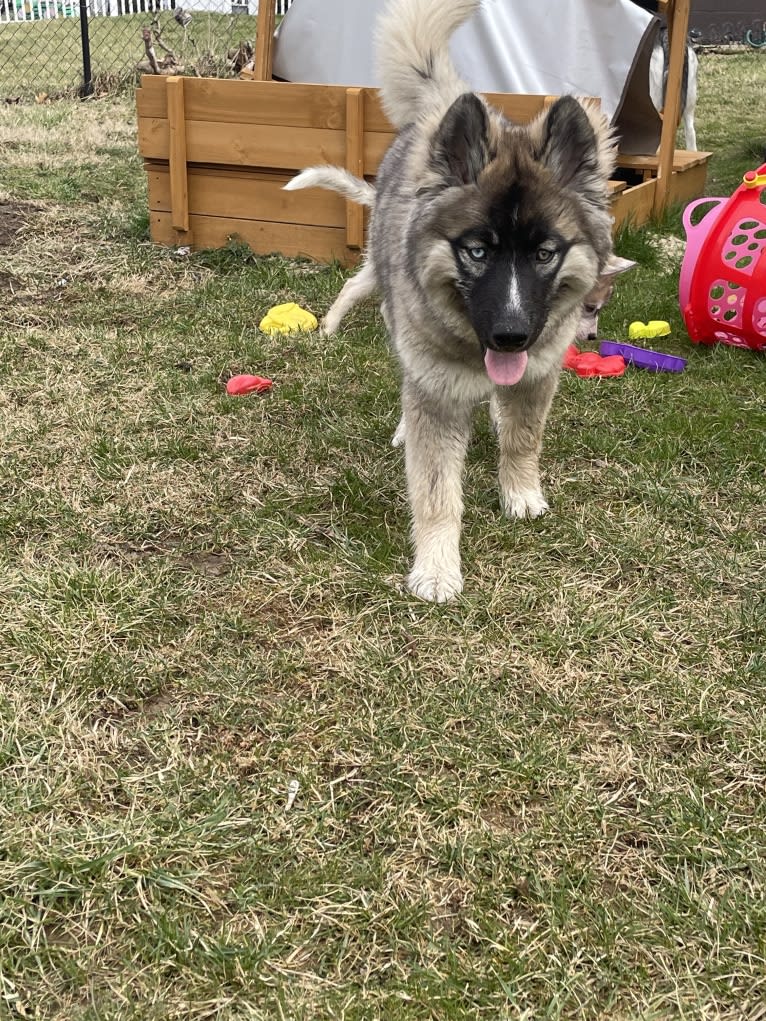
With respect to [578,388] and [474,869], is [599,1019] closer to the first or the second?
[474,869]

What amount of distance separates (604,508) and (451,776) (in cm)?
133

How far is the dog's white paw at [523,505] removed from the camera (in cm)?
286

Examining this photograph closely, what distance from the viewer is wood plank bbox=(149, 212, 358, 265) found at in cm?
506

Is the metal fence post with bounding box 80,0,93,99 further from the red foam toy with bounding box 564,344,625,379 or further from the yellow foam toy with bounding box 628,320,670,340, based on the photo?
the red foam toy with bounding box 564,344,625,379

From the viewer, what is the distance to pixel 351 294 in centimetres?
406

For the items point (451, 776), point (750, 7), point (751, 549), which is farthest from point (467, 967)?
point (750, 7)

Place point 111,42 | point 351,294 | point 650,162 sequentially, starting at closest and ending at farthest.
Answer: point 351,294
point 650,162
point 111,42

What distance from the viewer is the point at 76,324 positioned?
436 cm

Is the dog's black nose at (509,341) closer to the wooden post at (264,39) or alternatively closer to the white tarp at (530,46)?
the white tarp at (530,46)

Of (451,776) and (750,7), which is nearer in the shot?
(451,776)

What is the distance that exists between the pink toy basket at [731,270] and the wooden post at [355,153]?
5.89ft

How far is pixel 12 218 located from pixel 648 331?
415cm

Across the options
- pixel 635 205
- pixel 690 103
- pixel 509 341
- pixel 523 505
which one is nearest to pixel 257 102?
pixel 635 205

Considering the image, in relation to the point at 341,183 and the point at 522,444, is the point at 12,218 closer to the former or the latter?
the point at 341,183
